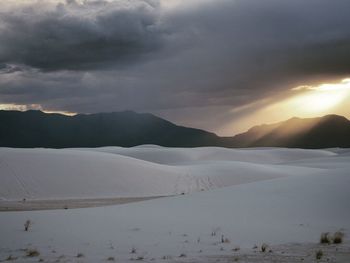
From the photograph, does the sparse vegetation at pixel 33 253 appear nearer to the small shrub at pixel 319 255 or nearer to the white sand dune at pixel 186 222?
the white sand dune at pixel 186 222

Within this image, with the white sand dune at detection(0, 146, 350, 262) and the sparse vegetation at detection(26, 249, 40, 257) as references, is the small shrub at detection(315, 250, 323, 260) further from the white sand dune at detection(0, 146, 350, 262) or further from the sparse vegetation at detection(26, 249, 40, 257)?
the sparse vegetation at detection(26, 249, 40, 257)

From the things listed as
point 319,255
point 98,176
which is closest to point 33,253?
point 319,255

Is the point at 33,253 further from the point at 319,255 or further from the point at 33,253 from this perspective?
the point at 319,255

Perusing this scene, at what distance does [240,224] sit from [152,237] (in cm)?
403

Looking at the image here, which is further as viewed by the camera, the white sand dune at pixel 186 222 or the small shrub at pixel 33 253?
the white sand dune at pixel 186 222

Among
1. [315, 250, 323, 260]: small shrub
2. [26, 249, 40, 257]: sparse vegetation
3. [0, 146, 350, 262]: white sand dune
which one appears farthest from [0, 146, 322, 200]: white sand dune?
[315, 250, 323, 260]: small shrub

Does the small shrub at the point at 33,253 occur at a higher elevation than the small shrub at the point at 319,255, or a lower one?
lower

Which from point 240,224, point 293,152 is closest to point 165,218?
point 240,224

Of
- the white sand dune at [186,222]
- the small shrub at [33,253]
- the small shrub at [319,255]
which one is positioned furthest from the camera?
the white sand dune at [186,222]

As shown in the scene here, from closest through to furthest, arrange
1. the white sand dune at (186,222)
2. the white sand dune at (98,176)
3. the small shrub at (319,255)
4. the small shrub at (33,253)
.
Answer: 1. the small shrub at (319,255)
2. the small shrub at (33,253)
3. the white sand dune at (186,222)
4. the white sand dune at (98,176)

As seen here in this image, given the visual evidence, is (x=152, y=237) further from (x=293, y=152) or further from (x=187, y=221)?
(x=293, y=152)

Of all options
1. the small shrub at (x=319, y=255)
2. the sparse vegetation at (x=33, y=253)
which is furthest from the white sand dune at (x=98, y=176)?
the small shrub at (x=319, y=255)

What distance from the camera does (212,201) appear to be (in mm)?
21422

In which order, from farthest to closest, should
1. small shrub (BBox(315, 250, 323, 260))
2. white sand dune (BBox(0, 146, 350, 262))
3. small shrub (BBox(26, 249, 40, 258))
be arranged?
white sand dune (BBox(0, 146, 350, 262)), small shrub (BBox(26, 249, 40, 258)), small shrub (BBox(315, 250, 323, 260))
